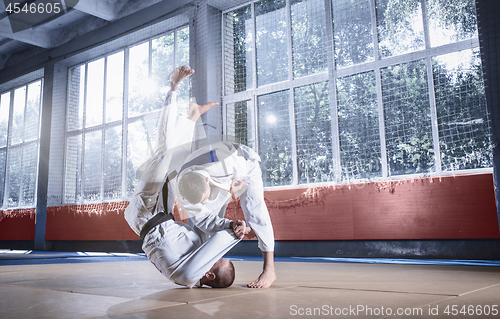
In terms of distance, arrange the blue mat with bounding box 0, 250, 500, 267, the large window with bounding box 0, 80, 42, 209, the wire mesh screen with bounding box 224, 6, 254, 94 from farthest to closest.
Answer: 1. the large window with bounding box 0, 80, 42, 209
2. the wire mesh screen with bounding box 224, 6, 254, 94
3. the blue mat with bounding box 0, 250, 500, 267

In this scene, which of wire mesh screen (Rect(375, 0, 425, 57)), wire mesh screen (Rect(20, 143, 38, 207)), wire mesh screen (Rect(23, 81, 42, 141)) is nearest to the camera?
wire mesh screen (Rect(375, 0, 425, 57))

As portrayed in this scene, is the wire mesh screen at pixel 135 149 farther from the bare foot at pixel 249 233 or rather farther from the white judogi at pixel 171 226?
the bare foot at pixel 249 233

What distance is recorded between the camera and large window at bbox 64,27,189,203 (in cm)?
699

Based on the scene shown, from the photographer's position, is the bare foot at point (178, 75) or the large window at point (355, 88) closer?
the bare foot at point (178, 75)

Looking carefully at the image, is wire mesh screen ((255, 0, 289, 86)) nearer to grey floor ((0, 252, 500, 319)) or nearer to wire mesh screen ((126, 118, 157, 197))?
wire mesh screen ((126, 118, 157, 197))

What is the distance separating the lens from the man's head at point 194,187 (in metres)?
1.84

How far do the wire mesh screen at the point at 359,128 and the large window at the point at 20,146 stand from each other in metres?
6.73

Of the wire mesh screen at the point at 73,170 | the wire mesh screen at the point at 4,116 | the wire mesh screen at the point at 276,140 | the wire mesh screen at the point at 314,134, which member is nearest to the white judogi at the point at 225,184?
the wire mesh screen at the point at 314,134

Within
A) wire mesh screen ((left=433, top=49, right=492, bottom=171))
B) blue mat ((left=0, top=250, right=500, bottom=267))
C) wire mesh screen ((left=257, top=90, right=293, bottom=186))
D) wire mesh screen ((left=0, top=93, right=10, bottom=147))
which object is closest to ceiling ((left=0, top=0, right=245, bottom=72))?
wire mesh screen ((left=0, top=93, right=10, bottom=147))

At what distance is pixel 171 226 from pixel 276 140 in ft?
12.0

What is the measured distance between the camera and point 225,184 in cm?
203

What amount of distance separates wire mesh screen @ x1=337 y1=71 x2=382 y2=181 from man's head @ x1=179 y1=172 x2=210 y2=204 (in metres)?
3.32

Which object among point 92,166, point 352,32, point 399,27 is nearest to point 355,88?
point 352,32

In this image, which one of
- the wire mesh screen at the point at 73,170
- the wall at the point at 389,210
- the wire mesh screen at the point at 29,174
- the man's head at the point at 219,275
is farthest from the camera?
the wire mesh screen at the point at 29,174
